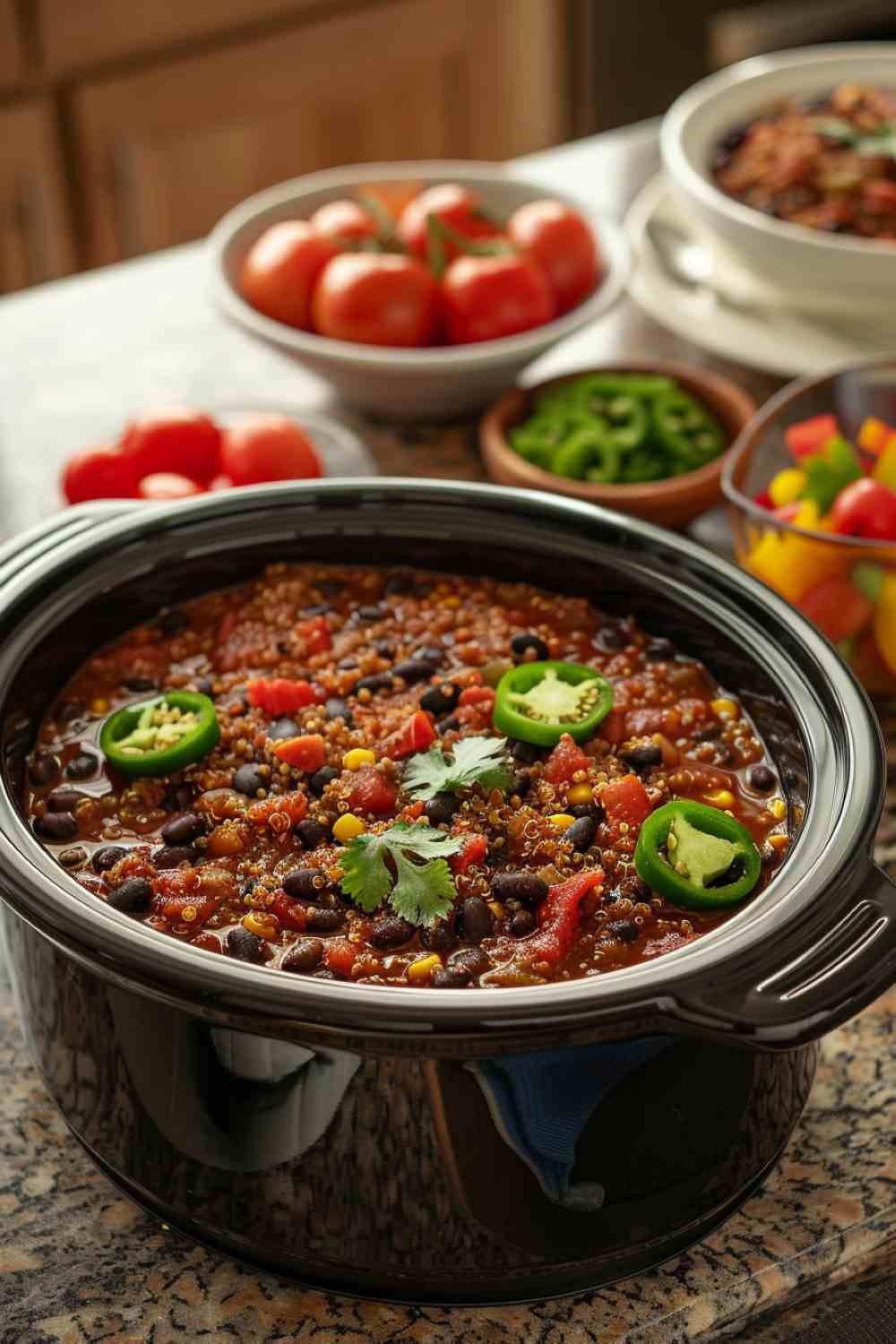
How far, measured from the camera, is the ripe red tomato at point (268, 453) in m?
2.35

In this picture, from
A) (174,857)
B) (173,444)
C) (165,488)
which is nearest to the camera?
(174,857)

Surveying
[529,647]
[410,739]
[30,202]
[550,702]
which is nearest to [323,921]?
[410,739]

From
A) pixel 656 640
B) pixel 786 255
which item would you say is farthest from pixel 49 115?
pixel 656 640

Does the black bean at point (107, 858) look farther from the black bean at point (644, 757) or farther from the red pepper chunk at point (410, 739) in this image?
the black bean at point (644, 757)

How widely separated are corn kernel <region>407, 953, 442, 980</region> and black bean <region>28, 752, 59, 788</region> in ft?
1.59

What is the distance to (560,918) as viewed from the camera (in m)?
1.46

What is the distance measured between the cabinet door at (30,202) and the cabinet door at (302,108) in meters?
0.09

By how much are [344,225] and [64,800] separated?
58.4 inches

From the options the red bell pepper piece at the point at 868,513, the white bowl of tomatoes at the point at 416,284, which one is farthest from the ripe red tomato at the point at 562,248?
Result: the red bell pepper piece at the point at 868,513

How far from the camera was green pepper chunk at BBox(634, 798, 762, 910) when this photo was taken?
57.6 inches

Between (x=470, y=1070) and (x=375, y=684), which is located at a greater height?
(x=470, y=1070)

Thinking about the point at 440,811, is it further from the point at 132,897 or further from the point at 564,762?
the point at 132,897

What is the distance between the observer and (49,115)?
4.62 metres

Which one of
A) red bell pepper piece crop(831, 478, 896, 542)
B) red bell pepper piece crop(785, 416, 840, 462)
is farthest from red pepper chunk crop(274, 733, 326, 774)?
red bell pepper piece crop(785, 416, 840, 462)
